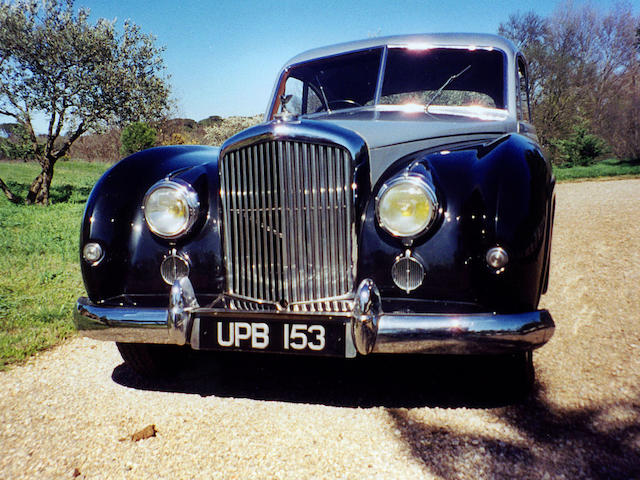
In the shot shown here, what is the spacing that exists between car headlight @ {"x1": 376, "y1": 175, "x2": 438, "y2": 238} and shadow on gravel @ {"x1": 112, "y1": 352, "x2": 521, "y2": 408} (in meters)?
0.81

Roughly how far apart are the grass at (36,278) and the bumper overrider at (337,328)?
5.10 feet

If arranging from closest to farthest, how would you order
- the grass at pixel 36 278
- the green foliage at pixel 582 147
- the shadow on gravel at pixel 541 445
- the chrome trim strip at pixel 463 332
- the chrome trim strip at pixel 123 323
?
the shadow on gravel at pixel 541 445, the chrome trim strip at pixel 463 332, the chrome trim strip at pixel 123 323, the grass at pixel 36 278, the green foliage at pixel 582 147

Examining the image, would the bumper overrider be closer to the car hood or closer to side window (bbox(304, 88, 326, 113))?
the car hood

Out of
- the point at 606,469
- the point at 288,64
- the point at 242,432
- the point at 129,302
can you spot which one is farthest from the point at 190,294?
the point at 288,64

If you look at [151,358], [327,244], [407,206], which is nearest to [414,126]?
[407,206]

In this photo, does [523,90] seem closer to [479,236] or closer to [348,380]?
[479,236]

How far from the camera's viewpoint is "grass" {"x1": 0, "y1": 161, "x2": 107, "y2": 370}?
11.4ft

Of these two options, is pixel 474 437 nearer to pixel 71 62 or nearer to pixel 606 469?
pixel 606 469

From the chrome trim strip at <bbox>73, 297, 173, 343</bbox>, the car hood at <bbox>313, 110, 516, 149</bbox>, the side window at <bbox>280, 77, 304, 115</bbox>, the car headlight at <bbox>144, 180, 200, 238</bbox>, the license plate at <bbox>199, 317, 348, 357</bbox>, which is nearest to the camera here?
the license plate at <bbox>199, 317, 348, 357</bbox>

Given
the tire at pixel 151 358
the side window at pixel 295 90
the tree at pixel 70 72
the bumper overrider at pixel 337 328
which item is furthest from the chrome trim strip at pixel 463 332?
the tree at pixel 70 72

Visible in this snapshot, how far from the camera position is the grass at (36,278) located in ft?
11.4

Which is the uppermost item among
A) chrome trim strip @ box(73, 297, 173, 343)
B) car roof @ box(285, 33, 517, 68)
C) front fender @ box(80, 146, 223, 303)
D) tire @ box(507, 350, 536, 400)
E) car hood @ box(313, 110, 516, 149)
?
car roof @ box(285, 33, 517, 68)

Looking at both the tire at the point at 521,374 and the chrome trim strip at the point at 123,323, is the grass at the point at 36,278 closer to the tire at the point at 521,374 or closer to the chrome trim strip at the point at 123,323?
the chrome trim strip at the point at 123,323

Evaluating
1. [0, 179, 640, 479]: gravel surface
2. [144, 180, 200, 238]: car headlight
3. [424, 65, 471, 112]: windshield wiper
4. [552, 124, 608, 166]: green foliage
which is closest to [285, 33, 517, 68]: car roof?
[424, 65, 471, 112]: windshield wiper
